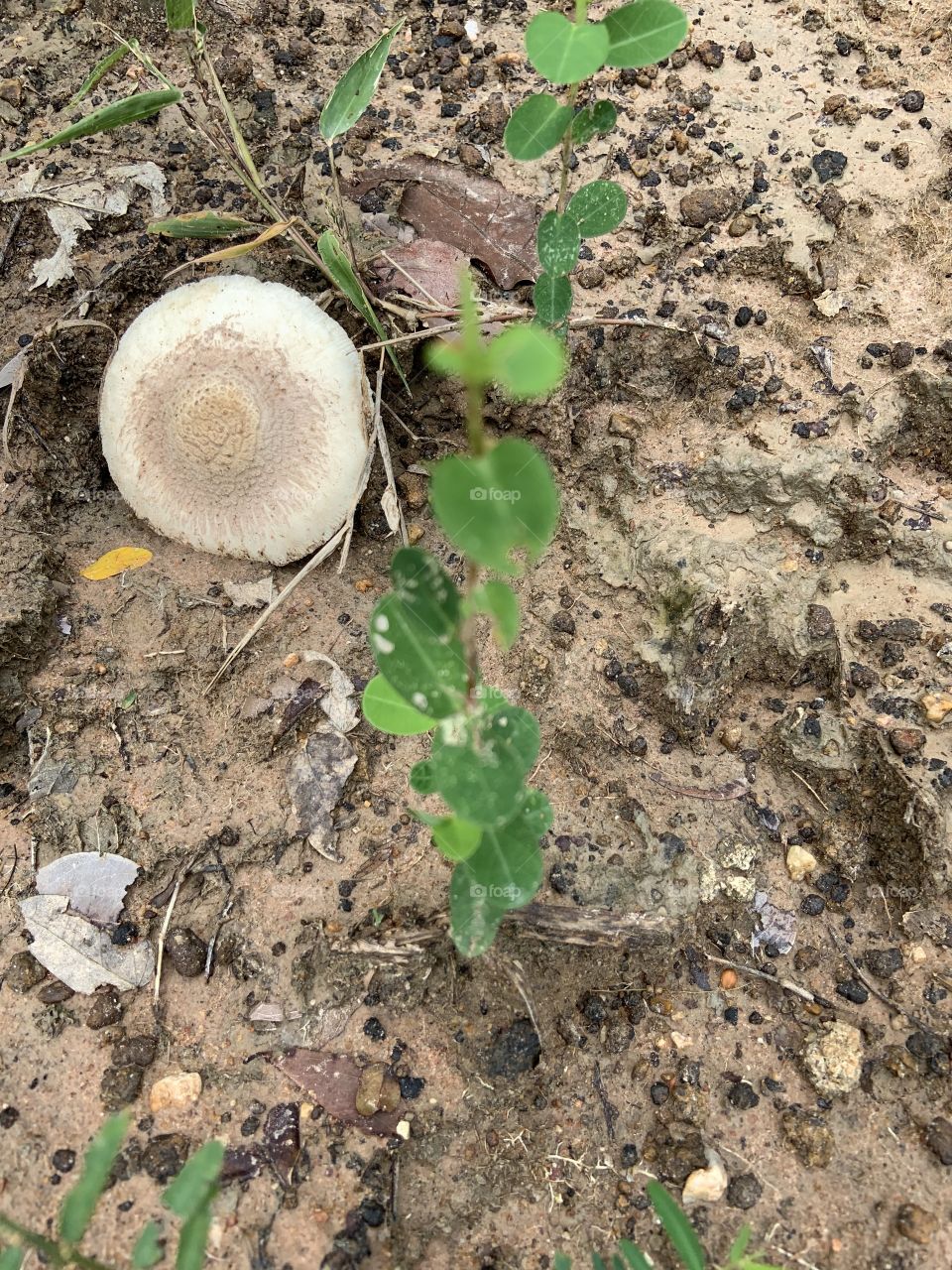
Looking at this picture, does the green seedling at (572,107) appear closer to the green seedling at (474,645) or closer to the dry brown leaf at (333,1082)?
the green seedling at (474,645)

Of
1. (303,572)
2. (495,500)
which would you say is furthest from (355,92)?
(495,500)

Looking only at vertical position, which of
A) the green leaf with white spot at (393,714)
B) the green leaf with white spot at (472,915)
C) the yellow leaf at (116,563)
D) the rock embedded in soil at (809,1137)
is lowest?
the rock embedded in soil at (809,1137)

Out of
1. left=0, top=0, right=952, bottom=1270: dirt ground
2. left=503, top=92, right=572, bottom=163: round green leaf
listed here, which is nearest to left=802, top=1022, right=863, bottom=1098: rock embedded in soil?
left=0, top=0, right=952, bottom=1270: dirt ground

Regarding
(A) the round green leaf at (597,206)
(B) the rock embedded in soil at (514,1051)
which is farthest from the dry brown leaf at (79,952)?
(A) the round green leaf at (597,206)

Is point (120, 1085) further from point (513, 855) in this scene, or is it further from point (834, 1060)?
point (834, 1060)

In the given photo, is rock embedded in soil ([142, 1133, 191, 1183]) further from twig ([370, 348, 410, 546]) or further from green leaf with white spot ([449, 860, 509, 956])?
twig ([370, 348, 410, 546])
